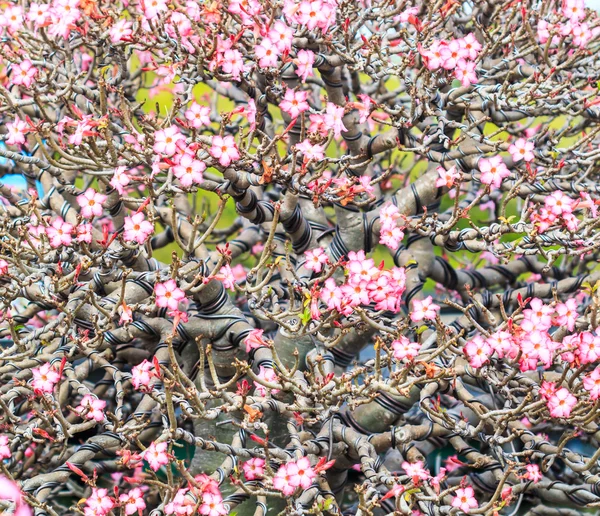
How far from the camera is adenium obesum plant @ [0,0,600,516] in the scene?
382cm

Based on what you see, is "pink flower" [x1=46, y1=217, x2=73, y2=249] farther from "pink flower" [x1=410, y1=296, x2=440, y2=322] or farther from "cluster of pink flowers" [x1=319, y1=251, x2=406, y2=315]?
"pink flower" [x1=410, y1=296, x2=440, y2=322]

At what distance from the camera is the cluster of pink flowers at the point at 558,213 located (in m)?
4.22

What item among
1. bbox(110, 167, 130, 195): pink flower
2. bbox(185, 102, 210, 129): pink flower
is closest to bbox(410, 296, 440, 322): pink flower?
bbox(185, 102, 210, 129): pink flower

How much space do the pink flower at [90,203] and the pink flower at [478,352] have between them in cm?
242

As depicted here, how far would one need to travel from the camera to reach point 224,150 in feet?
13.0

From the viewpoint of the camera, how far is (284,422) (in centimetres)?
501

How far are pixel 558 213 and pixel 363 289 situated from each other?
1373 mm

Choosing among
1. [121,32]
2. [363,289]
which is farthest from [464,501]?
[121,32]

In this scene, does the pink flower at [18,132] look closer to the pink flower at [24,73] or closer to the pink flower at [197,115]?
the pink flower at [24,73]

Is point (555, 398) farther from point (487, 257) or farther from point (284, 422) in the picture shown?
point (487, 257)

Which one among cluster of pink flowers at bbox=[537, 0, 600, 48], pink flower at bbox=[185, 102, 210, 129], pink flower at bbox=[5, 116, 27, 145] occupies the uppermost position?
cluster of pink flowers at bbox=[537, 0, 600, 48]

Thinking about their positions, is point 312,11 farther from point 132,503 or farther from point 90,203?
point 132,503

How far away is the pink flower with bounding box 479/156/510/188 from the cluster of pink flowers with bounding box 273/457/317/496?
2083 mm

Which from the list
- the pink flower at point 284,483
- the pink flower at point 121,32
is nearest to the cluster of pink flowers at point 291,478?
the pink flower at point 284,483
